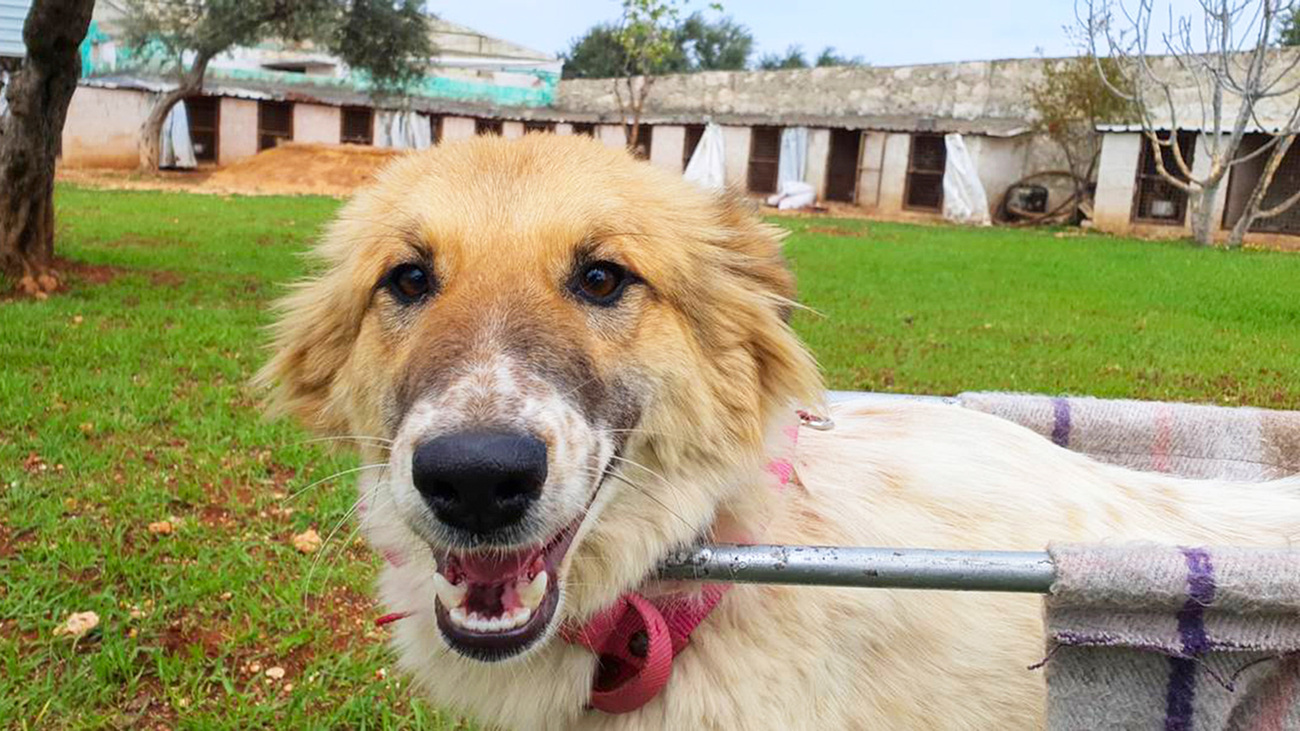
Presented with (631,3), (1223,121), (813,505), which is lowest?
(813,505)

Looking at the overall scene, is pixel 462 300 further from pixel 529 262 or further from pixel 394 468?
pixel 394 468

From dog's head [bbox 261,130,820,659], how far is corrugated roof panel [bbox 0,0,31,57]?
31177mm

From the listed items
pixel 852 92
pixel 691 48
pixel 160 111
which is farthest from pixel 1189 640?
pixel 691 48

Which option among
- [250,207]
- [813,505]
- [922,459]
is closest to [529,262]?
[813,505]

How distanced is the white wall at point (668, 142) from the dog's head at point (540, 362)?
33929mm

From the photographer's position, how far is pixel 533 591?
2.01 m

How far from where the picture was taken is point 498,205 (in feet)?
7.97

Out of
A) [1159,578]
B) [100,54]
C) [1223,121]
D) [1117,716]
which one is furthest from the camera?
[100,54]

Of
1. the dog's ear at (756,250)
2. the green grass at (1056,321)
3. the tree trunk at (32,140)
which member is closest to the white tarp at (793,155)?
the green grass at (1056,321)

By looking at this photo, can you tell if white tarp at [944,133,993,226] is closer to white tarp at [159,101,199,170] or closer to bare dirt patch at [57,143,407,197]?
bare dirt patch at [57,143,407,197]

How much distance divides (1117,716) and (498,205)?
1.67 metres

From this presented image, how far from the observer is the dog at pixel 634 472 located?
6.53 feet

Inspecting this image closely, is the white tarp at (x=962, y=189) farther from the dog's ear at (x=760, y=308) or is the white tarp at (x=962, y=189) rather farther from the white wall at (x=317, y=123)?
the dog's ear at (x=760, y=308)

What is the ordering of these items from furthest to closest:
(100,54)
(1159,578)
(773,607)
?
1. (100,54)
2. (773,607)
3. (1159,578)
